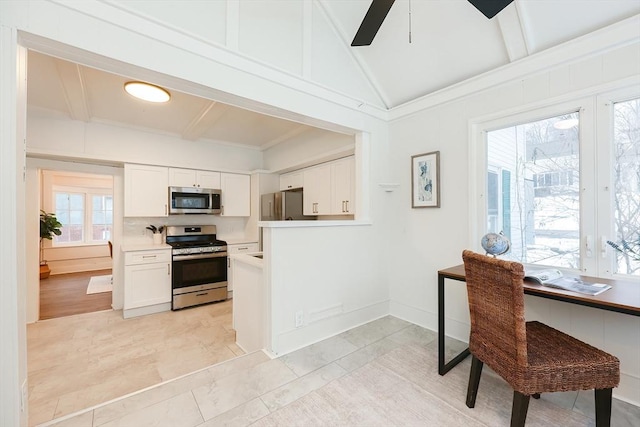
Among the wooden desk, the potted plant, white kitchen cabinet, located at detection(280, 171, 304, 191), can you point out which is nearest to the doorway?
the potted plant

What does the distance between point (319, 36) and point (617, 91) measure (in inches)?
92.1

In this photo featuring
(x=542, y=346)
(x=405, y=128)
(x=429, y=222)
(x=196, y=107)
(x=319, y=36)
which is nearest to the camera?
(x=542, y=346)

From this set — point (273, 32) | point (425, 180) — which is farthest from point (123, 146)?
point (425, 180)

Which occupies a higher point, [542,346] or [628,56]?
[628,56]

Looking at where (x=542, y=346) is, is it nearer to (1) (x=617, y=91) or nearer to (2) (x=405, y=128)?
(1) (x=617, y=91)

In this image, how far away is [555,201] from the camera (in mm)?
2113

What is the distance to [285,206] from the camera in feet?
14.2

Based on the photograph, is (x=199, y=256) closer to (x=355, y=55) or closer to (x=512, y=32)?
(x=355, y=55)

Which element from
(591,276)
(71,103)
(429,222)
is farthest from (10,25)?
(591,276)

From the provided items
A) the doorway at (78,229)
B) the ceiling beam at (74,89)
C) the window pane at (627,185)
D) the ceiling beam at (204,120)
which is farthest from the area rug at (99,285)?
the window pane at (627,185)

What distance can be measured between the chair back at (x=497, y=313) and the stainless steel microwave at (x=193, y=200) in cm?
399

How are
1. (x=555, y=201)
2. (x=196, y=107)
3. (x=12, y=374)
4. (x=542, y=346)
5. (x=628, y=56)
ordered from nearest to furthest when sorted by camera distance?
(x=12, y=374)
(x=542, y=346)
(x=628, y=56)
(x=555, y=201)
(x=196, y=107)

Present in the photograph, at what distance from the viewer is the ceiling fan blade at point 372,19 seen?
4.93 ft

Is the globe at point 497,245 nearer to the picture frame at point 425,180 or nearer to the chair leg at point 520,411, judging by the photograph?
the picture frame at point 425,180
